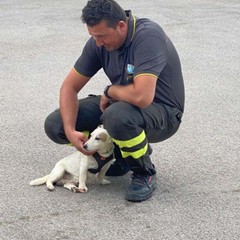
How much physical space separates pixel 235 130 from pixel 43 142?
70.7 inches

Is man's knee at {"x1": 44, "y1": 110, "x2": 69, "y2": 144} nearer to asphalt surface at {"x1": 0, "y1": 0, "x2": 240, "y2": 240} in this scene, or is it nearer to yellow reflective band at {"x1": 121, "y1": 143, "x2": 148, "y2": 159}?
asphalt surface at {"x1": 0, "y1": 0, "x2": 240, "y2": 240}

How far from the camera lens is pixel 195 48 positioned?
30.8ft

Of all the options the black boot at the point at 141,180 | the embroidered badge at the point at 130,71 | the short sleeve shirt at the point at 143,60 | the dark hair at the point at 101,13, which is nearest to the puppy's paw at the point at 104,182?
the black boot at the point at 141,180

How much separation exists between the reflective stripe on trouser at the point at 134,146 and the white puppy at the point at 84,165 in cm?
15

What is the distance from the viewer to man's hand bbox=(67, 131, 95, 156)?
424 centimetres

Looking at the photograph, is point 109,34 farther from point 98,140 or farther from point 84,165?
point 84,165

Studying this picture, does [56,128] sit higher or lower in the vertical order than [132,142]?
lower

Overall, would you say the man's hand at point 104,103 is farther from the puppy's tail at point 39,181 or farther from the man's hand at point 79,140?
the puppy's tail at point 39,181

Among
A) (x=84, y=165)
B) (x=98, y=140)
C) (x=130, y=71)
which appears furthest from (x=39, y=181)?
(x=130, y=71)

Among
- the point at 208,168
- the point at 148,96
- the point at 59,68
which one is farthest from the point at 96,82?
the point at 148,96

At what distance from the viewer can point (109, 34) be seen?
402 cm

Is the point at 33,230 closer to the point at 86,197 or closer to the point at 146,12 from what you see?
the point at 86,197

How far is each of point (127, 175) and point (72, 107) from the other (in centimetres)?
71

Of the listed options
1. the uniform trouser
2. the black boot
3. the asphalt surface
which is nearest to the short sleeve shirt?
the uniform trouser
